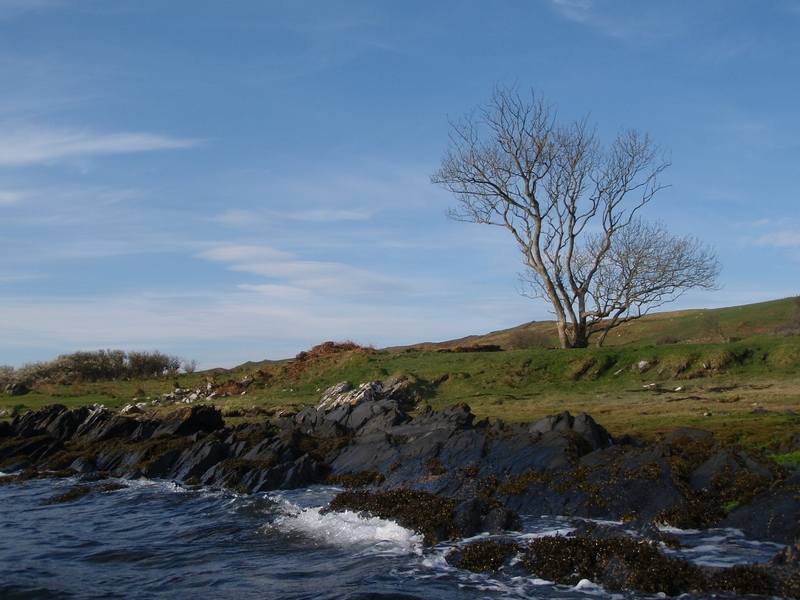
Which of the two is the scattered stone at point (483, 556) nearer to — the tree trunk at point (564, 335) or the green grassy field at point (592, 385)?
the green grassy field at point (592, 385)

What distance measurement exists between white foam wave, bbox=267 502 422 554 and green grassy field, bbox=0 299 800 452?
7566 mm

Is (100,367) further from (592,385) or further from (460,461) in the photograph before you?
(460,461)

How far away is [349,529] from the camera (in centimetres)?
1334

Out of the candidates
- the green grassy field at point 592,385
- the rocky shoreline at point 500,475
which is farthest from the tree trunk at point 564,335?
the rocky shoreline at point 500,475

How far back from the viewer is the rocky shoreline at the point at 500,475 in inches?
388

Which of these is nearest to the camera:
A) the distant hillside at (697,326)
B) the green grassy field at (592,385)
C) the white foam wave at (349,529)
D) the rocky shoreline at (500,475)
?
the rocky shoreline at (500,475)

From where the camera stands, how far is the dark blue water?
994 centimetres

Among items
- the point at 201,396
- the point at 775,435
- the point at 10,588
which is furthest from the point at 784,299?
→ the point at 10,588

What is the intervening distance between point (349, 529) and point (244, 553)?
1.86 meters

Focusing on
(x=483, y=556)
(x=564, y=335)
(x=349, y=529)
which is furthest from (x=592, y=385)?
(x=483, y=556)

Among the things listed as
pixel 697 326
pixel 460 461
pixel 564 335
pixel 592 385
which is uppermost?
pixel 697 326

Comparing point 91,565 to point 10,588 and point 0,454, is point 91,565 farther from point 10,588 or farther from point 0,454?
point 0,454

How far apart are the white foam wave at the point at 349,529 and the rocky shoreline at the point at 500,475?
0.95 ft

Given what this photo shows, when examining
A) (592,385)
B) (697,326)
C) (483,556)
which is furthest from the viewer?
(697,326)
